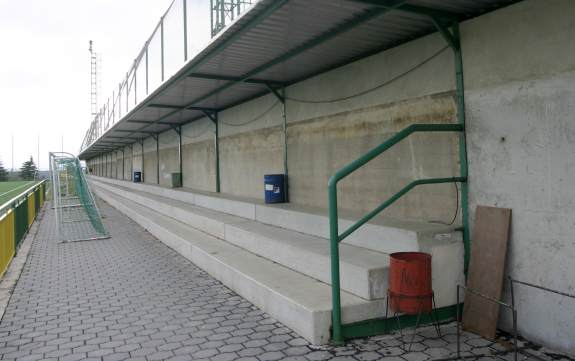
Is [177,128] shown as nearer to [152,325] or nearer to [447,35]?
[152,325]

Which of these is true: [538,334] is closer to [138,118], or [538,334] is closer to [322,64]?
[322,64]

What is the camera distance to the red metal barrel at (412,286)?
13.3 feet

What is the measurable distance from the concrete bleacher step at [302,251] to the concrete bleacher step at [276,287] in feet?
0.33

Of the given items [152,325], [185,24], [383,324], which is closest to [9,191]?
[185,24]

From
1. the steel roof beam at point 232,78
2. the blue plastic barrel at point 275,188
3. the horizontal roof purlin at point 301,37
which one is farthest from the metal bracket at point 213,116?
the blue plastic barrel at point 275,188

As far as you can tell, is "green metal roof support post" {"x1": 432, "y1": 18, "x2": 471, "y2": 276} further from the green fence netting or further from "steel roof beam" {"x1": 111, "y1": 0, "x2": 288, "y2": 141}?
the green fence netting

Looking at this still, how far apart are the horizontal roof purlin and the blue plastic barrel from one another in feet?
6.17

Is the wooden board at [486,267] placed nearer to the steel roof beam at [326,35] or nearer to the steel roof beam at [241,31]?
the steel roof beam at [326,35]

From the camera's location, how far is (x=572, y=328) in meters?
3.87

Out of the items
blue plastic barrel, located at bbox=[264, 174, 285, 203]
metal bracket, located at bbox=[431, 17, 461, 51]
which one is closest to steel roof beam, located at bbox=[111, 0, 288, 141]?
metal bracket, located at bbox=[431, 17, 461, 51]

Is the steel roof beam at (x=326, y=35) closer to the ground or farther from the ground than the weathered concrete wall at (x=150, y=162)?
farther from the ground

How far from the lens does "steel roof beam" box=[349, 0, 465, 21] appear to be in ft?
14.9

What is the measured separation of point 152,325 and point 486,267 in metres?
3.59

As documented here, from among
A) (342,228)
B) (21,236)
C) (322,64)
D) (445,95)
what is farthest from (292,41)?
(21,236)
